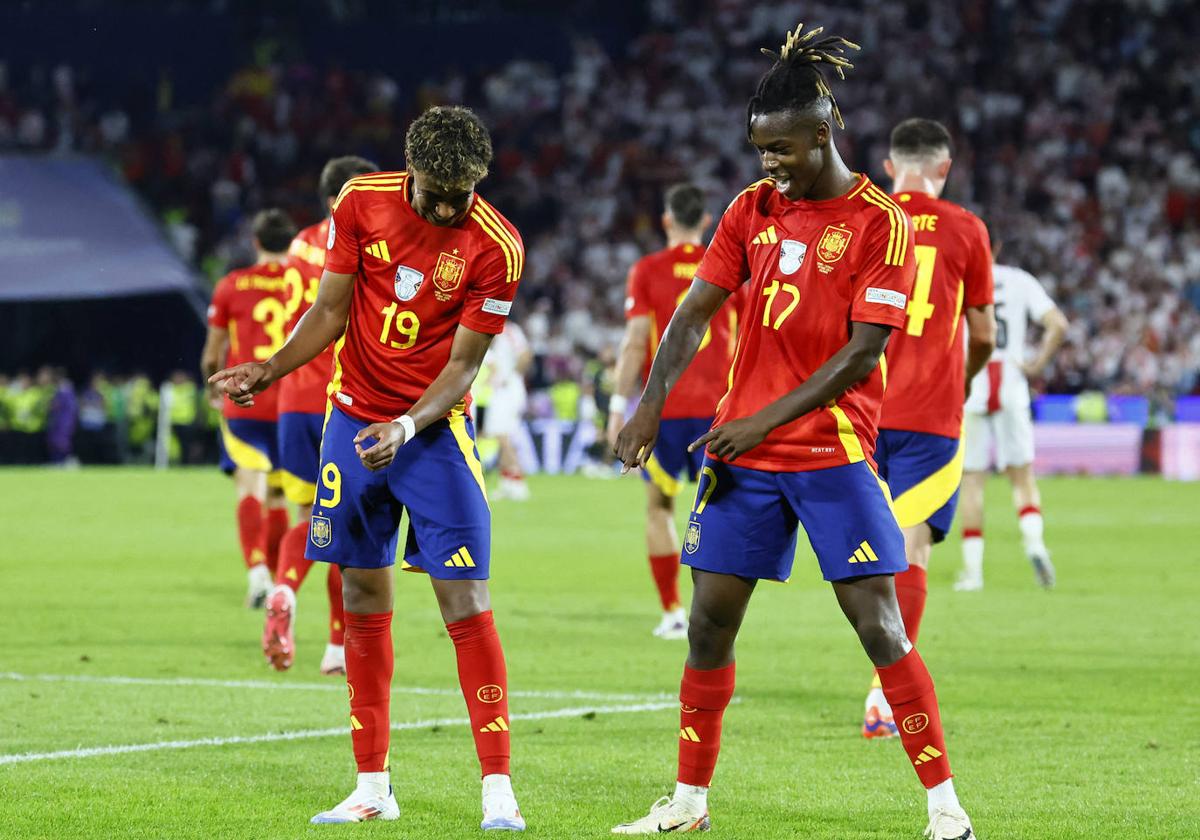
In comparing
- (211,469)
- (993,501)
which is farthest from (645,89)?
(993,501)

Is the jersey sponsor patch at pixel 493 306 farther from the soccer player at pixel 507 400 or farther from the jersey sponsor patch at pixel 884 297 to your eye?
the soccer player at pixel 507 400

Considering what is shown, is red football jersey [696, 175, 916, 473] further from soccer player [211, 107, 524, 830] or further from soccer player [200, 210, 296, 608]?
soccer player [200, 210, 296, 608]

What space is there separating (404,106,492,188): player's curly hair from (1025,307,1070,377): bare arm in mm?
7902

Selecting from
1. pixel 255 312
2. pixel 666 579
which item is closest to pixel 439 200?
pixel 666 579

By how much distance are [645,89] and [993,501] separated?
16.3 metres

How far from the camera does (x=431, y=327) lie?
6.05m

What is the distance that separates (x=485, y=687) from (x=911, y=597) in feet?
7.64

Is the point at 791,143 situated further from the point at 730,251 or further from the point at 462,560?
the point at 462,560

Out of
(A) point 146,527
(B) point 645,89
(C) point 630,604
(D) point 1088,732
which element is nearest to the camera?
(D) point 1088,732

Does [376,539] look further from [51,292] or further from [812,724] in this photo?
[51,292]

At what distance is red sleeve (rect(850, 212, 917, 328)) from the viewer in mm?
5531

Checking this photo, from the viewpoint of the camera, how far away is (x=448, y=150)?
18.8 feet

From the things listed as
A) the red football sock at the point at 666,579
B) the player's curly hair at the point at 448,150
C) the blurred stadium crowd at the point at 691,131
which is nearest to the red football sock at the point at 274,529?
the red football sock at the point at 666,579

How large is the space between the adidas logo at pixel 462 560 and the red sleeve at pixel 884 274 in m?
1.40
